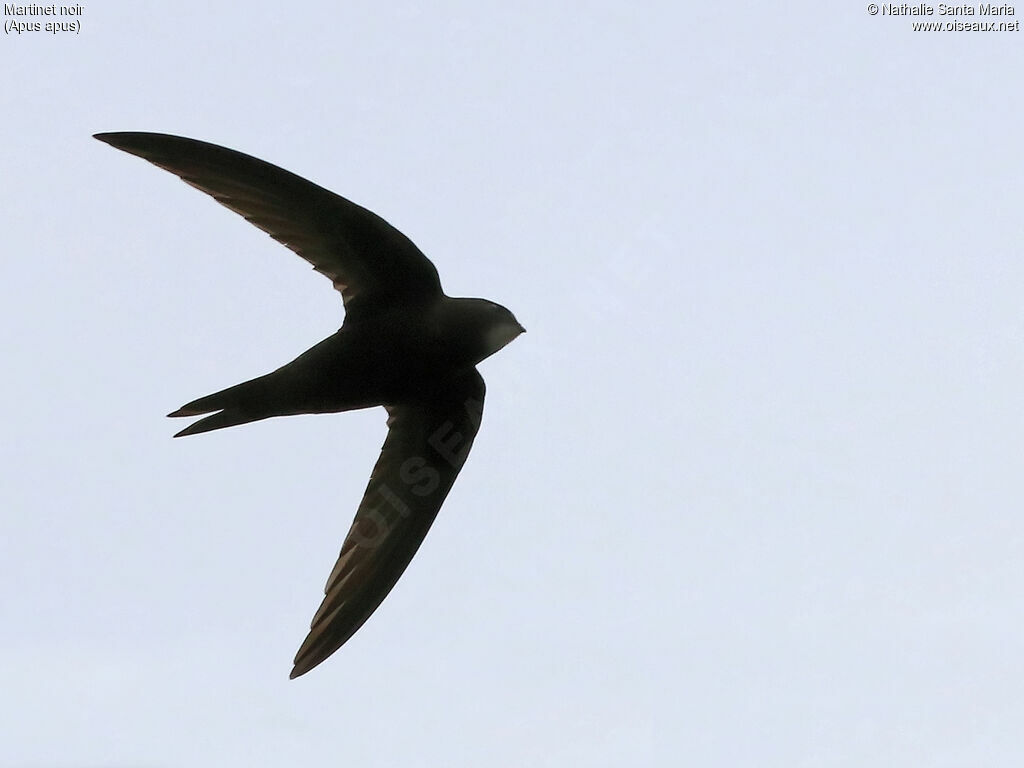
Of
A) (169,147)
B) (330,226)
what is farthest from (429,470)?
(169,147)

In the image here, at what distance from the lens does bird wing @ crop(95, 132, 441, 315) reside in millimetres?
3941

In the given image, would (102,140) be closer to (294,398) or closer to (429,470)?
(294,398)

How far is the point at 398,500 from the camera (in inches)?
185

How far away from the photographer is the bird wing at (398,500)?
452cm

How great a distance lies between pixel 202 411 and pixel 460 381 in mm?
984

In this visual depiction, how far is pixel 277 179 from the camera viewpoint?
407 centimetres

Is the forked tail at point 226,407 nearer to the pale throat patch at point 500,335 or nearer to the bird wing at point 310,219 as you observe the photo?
the bird wing at point 310,219

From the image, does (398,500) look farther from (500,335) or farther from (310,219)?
(310,219)

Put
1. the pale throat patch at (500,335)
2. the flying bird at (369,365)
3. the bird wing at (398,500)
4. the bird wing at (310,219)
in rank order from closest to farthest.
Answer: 1. the bird wing at (310,219)
2. the flying bird at (369,365)
3. the pale throat patch at (500,335)
4. the bird wing at (398,500)

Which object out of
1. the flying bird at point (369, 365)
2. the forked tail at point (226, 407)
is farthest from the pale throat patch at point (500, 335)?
the forked tail at point (226, 407)

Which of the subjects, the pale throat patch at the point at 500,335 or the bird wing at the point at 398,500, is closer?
the pale throat patch at the point at 500,335

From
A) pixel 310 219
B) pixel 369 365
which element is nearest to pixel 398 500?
pixel 369 365

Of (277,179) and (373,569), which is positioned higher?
(277,179)

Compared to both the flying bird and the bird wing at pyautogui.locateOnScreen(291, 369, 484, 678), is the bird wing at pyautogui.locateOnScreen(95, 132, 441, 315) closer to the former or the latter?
the flying bird
